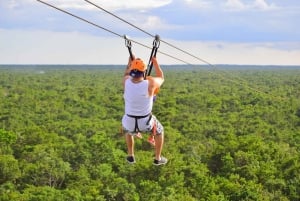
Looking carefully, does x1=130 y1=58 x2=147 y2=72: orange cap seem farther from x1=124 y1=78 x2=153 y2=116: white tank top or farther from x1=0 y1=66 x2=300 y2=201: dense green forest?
x1=0 y1=66 x2=300 y2=201: dense green forest

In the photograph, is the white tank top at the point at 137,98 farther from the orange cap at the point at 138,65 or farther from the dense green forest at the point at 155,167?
the dense green forest at the point at 155,167

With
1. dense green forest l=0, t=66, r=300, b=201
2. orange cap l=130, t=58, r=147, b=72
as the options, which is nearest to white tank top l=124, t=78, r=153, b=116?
orange cap l=130, t=58, r=147, b=72

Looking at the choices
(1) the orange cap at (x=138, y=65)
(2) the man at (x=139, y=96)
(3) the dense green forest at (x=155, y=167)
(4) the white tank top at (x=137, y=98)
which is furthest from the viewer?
(3) the dense green forest at (x=155, y=167)

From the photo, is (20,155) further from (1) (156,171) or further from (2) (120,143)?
(1) (156,171)

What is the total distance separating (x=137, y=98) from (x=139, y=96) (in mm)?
66

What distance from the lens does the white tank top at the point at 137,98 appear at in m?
9.16

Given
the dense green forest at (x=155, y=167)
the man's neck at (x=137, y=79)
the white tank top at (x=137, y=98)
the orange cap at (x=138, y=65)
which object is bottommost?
the dense green forest at (x=155, y=167)

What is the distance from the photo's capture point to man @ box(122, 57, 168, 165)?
29.6ft

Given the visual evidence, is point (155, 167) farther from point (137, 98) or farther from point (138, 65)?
point (138, 65)

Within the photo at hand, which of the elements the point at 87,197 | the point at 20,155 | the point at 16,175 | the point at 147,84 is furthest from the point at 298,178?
the point at 147,84

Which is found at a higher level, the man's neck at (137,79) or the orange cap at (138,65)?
the orange cap at (138,65)

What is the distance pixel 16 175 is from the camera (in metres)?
40.6

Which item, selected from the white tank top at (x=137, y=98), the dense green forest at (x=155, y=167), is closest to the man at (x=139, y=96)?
the white tank top at (x=137, y=98)

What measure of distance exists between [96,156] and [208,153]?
10436 mm
